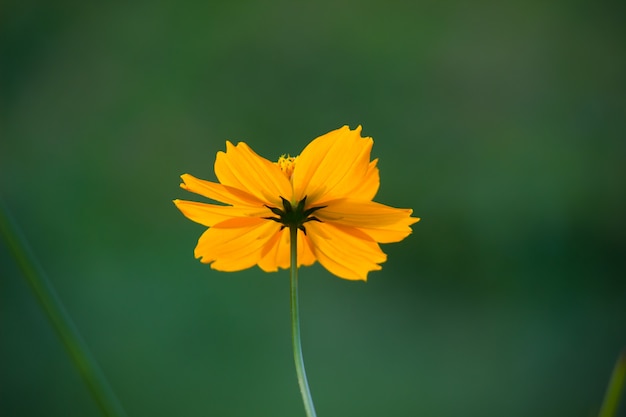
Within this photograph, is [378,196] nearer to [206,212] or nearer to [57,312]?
[206,212]

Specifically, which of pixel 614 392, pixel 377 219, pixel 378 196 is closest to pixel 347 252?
pixel 377 219

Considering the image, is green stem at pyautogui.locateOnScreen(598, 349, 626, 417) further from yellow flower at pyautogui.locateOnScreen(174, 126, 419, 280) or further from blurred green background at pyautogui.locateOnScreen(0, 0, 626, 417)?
blurred green background at pyautogui.locateOnScreen(0, 0, 626, 417)

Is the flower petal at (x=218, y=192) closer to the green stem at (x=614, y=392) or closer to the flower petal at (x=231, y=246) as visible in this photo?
the flower petal at (x=231, y=246)

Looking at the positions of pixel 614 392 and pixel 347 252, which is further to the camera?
pixel 347 252

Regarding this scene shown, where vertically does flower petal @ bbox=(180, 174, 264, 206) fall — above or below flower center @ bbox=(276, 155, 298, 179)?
below

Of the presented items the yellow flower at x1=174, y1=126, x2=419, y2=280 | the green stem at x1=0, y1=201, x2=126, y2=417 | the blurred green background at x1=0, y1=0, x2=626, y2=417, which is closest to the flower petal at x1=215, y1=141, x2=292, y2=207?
the yellow flower at x1=174, y1=126, x2=419, y2=280

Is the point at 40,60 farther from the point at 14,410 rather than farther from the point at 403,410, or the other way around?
the point at 403,410

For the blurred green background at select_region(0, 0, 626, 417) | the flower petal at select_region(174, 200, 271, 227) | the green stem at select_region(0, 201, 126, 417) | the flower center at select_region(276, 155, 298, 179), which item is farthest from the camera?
the blurred green background at select_region(0, 0, 626, 417)
